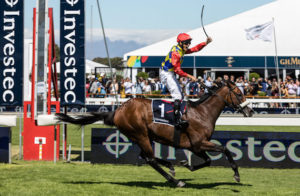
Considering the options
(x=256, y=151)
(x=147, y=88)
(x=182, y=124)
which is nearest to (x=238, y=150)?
(x=256, y=151)

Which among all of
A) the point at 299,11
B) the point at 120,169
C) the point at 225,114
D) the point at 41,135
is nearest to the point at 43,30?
the point at 41,135

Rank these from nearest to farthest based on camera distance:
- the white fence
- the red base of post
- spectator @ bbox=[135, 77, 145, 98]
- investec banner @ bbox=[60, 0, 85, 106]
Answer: investec banner @ bbox=[60, 0, 85, 106] < the red base of post < the white fence < spectator @ bbox=[135, 77, 145, 98]

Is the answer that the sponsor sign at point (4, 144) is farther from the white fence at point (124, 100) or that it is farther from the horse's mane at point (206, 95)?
the white fence at point (124, 100)

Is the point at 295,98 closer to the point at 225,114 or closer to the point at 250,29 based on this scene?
the point at 225,114

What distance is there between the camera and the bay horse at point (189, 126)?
8.02 metres

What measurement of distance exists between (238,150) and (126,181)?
3.47 meters

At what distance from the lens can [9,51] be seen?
11578mm

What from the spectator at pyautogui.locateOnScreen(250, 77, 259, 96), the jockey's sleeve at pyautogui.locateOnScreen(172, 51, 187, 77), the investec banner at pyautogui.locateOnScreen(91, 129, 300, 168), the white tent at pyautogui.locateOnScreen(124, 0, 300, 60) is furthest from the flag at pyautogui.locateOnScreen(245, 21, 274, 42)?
the jockey's sleeve at pyautogui.locateOnScreen(172, 51, 187, 77)

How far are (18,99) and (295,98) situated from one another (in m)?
16.0

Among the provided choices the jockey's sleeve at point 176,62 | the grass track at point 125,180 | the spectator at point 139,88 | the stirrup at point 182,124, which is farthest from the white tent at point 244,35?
the stirrup at point 182,124

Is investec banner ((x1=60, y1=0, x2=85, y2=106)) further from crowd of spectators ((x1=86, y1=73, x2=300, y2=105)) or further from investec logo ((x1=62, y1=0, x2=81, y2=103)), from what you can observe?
crowd of spectators ((x1=86, y1=73, x2=300, y2=105))

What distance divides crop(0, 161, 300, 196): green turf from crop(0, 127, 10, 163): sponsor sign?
46 cm

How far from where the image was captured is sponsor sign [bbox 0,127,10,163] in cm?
1128

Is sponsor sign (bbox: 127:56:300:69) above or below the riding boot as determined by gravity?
above
